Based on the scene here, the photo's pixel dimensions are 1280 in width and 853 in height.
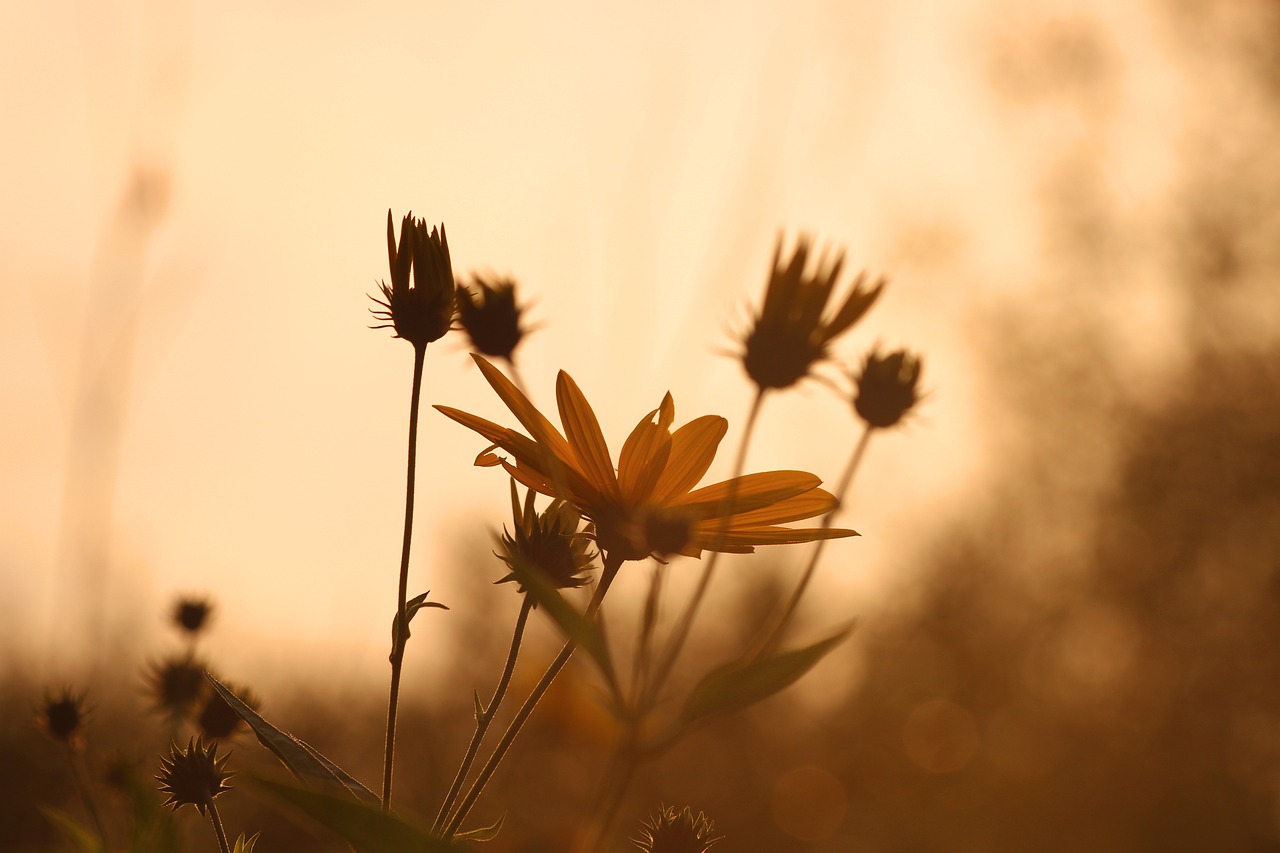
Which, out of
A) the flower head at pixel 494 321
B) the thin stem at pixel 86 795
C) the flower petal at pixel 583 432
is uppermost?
the flower head at pixel 494 321

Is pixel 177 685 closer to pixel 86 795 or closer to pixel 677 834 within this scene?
pixel 86 795

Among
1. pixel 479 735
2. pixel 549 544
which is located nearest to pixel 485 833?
pixel 479 735

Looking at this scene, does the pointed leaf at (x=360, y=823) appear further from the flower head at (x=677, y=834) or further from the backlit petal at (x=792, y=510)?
the backlit petal at (x=792, y=510)

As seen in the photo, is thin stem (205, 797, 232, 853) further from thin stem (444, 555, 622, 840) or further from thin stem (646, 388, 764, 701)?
thin stem (646, 388, 764, 701)

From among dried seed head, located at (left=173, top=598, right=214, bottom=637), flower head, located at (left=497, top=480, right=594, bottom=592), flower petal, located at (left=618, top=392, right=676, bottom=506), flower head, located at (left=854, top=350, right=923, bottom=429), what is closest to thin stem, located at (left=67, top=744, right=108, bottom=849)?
dried seed head, located at (left=173, top=598, right=214, bottom=637)

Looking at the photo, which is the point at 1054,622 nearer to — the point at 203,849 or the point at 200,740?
the point at 203,849

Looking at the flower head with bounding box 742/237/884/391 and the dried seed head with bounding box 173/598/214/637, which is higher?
the flower head with bounding box 742/237/884/391

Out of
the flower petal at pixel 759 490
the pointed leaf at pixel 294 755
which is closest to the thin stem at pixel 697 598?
the flower petal at pixel 759 490
